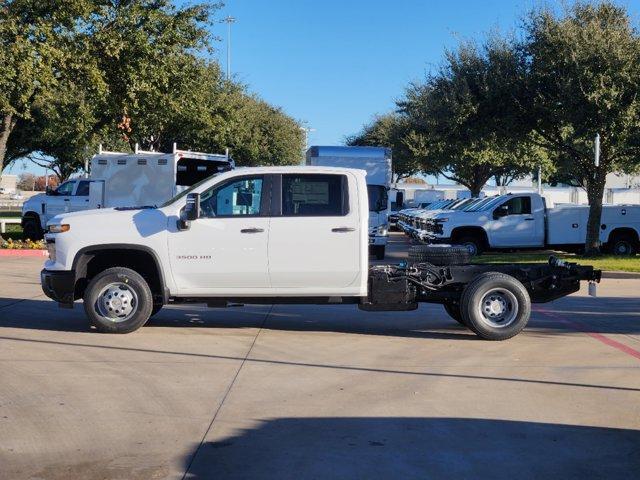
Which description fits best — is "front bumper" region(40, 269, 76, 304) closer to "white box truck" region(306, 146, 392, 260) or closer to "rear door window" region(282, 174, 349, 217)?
"rear door window" region(282, 174, 349, 217)

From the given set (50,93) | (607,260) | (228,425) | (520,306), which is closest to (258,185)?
(520,306)

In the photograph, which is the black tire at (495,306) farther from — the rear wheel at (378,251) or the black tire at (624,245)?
the black tire at (624,245)

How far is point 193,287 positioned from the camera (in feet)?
34.6

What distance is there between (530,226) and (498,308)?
1400cm

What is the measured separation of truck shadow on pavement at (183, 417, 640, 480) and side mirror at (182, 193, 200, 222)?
414 cm

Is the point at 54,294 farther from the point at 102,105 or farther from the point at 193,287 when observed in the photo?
the point at 102,105

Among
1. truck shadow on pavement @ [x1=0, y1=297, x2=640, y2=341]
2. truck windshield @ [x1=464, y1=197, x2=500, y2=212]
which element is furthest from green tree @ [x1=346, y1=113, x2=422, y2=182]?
truck shadow on pavement @ [x1=0, y1=297, x2=640, y2=341]

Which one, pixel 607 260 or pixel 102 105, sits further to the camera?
pixel 102 105

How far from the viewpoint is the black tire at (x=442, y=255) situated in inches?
437

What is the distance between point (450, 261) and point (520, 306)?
108 cm

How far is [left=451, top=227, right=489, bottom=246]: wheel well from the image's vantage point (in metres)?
24.3

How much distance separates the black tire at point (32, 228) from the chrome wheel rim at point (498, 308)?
2176cm

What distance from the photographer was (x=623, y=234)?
24.3 meters

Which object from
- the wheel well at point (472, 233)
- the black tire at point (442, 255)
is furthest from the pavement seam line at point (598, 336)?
the wheel well at point (472, 233)
